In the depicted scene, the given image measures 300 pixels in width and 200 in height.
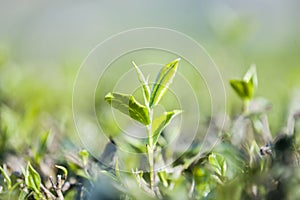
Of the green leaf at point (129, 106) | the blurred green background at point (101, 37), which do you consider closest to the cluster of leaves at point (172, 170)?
the green leaf at point (129, 106)

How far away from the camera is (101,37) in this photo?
11.4ft

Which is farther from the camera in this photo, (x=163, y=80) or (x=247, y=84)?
(x=247, y=84)

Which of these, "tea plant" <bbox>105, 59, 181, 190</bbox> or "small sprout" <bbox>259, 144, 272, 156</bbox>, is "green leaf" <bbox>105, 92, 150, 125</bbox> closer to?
"tea plant" <bbox>105, 59, 181, 190</bbox>

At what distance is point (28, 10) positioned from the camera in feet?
18.0

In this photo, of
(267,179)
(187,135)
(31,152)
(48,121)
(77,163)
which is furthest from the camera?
(48,121)

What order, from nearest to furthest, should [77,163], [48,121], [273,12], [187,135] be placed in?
[77,163] → [187,135] → [48,121] → [273,12]

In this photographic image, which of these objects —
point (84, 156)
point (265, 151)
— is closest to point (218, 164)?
point (265, 151)

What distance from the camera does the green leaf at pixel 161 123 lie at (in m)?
0.69

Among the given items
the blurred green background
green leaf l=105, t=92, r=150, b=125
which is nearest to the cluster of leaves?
green leaf l=105, t=92, r=150, b=125

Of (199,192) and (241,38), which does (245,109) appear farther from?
(241,38)

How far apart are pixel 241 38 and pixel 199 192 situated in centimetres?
112

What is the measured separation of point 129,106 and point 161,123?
0.06 m

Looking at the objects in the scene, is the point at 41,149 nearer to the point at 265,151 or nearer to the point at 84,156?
the point at 84,156

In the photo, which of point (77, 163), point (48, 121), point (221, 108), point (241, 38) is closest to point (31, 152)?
point (77, 163)
